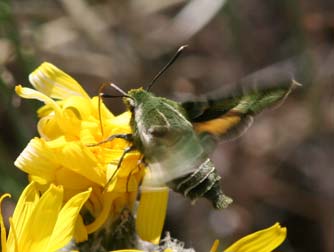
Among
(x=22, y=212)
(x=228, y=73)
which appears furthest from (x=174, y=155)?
(x=228, y=73)

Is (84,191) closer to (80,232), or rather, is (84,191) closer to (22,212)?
(80,232)

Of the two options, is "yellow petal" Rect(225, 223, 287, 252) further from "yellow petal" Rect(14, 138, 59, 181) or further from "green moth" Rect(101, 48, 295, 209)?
"yellow petal" Rect(14, 138, 59, 181)

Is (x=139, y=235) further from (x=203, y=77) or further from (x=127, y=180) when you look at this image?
(x=203, y=77)

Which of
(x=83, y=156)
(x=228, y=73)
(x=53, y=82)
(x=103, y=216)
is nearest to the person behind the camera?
(x=83, y=156)

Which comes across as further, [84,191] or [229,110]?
[229,110]

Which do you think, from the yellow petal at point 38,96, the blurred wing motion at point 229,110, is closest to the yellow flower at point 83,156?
the yellow petal at point 38,96

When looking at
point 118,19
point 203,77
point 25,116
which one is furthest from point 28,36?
point 203,77

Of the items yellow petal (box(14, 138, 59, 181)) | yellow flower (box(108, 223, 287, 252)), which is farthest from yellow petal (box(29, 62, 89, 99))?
yellow flower (box(108, 223, 287, 252))
